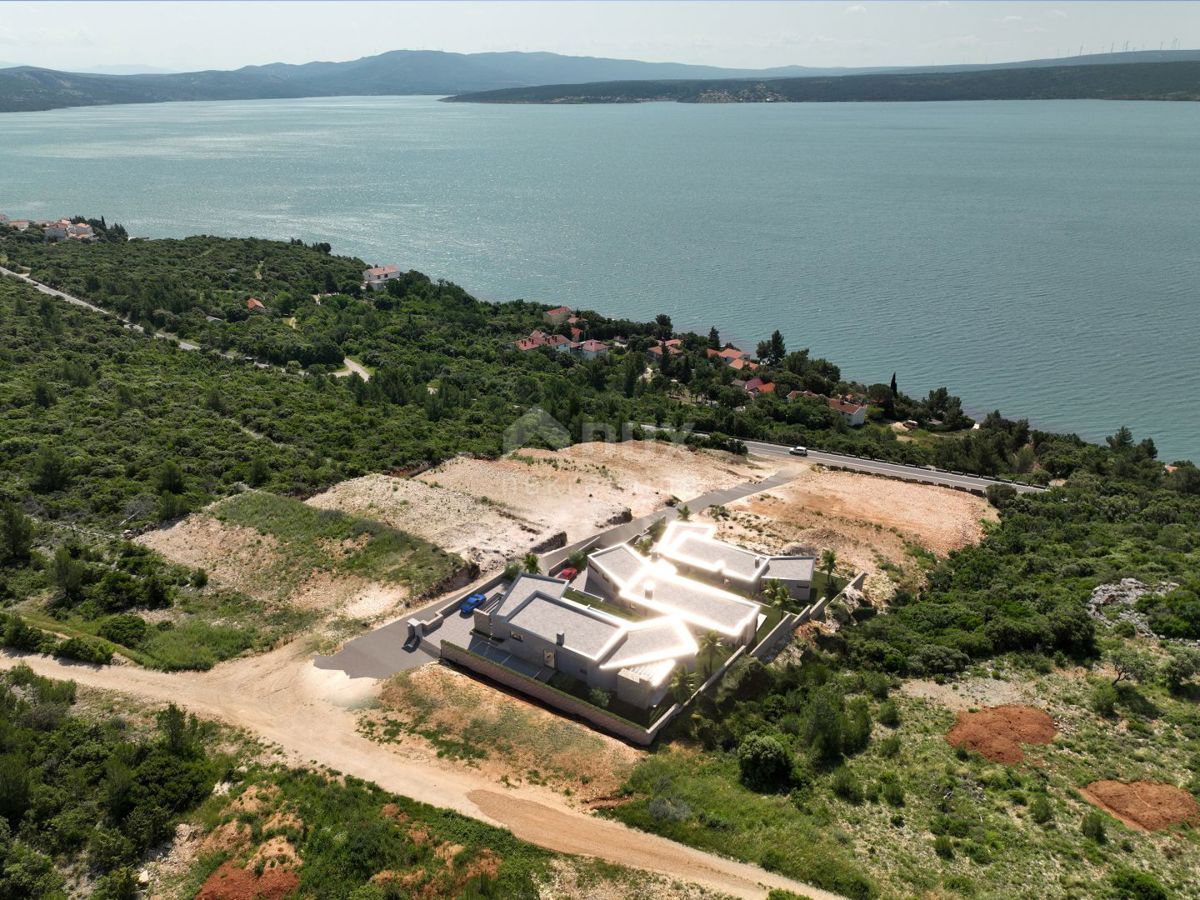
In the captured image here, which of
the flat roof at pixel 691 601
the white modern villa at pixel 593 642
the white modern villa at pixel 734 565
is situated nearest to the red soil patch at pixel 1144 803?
the flat roof at pixel 691 601

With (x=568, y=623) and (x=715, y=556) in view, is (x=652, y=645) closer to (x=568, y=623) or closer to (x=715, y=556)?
(x=568, y=623)

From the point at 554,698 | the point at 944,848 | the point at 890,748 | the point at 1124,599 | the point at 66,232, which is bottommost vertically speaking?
the point at 1124,599

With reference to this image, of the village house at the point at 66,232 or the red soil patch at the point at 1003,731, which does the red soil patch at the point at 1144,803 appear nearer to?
the red soil patch at the point at 1003,731

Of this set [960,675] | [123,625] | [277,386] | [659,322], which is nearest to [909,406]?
[659,322]

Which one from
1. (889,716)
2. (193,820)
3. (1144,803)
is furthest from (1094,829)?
(193,820)

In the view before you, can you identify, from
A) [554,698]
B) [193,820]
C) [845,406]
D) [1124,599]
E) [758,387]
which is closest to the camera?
[193,820]

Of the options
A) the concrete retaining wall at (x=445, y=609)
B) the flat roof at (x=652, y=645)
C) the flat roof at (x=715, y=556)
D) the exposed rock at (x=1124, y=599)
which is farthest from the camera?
the flat roof at (x=715, y=556)

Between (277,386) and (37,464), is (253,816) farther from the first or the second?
(277,386)
